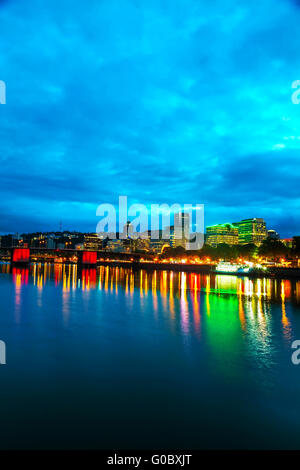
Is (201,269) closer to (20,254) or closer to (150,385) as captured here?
(20,254)

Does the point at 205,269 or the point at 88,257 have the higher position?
the point at 88,257

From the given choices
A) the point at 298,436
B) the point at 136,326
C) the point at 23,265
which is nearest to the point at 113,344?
the point at 136,326

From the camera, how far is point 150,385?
10.6m

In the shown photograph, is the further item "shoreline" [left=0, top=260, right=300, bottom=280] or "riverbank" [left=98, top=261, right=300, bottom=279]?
"shoreline" [left=0, top=260, right=300, bottom=280]

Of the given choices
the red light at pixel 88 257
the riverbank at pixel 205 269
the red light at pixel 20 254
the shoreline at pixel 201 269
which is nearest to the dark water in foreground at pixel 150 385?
the riverbank at pixel 205 269

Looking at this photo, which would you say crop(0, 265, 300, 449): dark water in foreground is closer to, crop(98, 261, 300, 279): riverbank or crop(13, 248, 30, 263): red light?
crop(98, 261, 300, 279): riverbank

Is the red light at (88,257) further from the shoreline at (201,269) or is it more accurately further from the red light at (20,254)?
the red light at (20,254)

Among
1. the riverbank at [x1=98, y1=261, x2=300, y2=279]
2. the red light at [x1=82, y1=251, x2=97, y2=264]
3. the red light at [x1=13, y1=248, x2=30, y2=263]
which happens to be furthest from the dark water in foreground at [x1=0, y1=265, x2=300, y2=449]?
the red light at [x1=13, y1=248, x2=30, y2=263]

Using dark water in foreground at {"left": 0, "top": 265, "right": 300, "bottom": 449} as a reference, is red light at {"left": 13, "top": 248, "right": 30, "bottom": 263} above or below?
above

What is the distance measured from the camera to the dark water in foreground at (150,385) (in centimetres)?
769

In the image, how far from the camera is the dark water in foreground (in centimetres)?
769

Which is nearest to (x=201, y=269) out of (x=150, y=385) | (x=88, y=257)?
(x=88, y=257)
